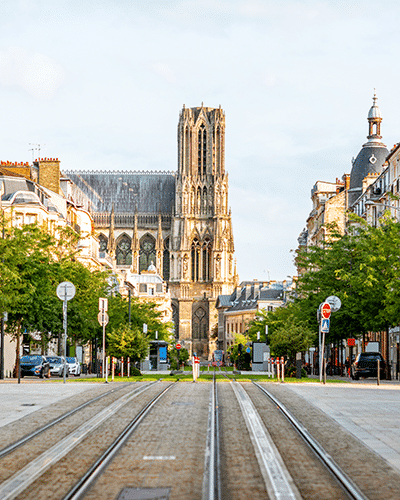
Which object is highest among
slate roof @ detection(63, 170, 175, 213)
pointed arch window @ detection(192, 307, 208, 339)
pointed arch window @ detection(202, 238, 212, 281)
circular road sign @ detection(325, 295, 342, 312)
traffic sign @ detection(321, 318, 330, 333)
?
slate roof @ detection(63, 170, 175, 213)

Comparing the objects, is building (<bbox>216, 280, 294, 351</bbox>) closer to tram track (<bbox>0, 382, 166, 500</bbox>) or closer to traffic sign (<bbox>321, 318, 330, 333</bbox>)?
traffic sign (<bbox>321, 318, 330, 333</bbox>)

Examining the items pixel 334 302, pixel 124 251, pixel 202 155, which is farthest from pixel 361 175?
pixel 124 251

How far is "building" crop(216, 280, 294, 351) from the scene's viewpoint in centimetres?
14125

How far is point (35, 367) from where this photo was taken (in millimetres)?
40656

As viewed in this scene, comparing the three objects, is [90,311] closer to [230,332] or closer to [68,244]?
[68,244]

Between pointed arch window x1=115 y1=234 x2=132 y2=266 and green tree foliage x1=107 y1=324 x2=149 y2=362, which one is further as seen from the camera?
pointed arch window x1=115 y1=234 x2=132 y2=266

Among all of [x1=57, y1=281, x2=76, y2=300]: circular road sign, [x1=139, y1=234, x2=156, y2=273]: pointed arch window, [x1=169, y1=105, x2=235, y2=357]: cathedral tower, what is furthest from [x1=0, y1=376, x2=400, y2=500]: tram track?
[x1=139, y1=234, x2=156, y2=273]: pointed arch window

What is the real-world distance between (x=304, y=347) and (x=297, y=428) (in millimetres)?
28751

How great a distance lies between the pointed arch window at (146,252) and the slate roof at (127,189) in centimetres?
502

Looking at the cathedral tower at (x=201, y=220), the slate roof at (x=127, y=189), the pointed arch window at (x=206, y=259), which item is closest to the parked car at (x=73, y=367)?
the cathedral tower at (x=201, y=220)

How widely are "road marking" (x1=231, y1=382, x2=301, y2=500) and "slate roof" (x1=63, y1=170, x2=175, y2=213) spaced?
441 ft

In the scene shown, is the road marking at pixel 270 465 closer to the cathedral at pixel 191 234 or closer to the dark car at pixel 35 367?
the dark car at pixel 35 367

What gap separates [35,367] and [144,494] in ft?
107

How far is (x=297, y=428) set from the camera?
49.8 ft
